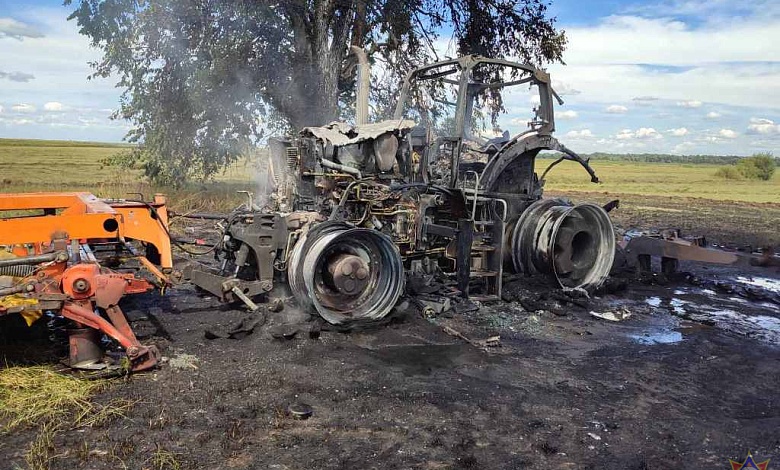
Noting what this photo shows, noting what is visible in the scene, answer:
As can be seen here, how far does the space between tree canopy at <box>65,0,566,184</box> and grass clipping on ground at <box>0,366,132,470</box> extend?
31.3ft

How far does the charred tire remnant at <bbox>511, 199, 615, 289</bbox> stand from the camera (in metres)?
7.89

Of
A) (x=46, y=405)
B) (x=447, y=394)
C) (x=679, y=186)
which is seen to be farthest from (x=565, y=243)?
(x=679, y=186)

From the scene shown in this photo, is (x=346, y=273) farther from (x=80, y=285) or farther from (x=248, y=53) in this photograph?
(x=248, y=53)

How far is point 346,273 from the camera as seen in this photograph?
249 inches

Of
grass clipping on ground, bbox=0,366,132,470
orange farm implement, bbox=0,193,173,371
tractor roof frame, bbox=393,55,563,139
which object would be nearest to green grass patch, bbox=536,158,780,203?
tractor roof frame, bbox=393,55,563,139

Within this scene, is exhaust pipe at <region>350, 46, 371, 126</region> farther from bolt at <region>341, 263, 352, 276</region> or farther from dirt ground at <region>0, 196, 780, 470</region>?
dirt ground at <region>0, 196, 780, 470</region>

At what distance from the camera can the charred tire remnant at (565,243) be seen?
7.89 m

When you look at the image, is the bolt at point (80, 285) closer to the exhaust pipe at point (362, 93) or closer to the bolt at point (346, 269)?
the bolt at point (346, 269)

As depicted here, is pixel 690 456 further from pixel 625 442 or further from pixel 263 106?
pixel 263 106

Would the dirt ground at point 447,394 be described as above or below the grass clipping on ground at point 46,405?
below

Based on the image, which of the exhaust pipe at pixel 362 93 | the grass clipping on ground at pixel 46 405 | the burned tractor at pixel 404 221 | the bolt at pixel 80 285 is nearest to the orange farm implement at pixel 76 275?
the bolt at pixel 80 285

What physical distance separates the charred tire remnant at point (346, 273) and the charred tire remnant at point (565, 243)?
87.2 inches

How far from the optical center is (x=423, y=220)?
7.19m

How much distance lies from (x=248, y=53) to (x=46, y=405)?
412 inches
